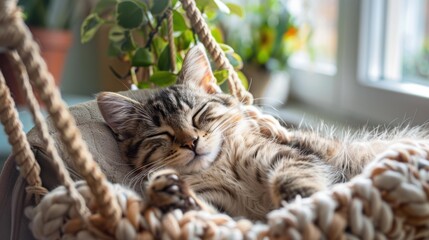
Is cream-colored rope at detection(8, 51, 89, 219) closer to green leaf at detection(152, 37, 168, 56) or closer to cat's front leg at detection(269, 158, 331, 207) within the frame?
cat's front leg at detection(269, 158, 331, 207)

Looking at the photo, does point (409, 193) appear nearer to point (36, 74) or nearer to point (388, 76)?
point (36, 74)

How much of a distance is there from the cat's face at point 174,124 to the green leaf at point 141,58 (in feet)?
0.30

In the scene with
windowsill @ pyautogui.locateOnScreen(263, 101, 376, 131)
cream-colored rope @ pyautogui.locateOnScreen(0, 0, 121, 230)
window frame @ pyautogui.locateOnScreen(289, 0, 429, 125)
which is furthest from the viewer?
windowsill @ pyautogui.locateOnScreen(263, 101, 376, 131)

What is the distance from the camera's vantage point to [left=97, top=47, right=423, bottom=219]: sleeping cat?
0.76 m

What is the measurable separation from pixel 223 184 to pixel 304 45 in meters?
1.10

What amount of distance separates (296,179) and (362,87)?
0.77 meters

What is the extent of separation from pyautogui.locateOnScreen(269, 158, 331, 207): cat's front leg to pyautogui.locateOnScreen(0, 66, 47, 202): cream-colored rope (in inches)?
12.2

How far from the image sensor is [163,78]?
0.95m

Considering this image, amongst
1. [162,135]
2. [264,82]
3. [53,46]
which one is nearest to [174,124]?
[162,135]

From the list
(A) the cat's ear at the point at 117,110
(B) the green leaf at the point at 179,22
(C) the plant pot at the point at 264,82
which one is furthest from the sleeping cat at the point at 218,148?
(C) the plant pot at the point at 264,82

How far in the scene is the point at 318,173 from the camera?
0.73 metres

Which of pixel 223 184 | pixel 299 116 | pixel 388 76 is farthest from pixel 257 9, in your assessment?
pixel 223 184

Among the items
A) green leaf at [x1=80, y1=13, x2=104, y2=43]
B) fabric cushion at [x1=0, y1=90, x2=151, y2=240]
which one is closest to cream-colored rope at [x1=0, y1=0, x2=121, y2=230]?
fabric cushion at [x1=0, y1=90, x2=151, y2=240]

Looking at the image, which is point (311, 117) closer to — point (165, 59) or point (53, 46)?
point (165, 59)
